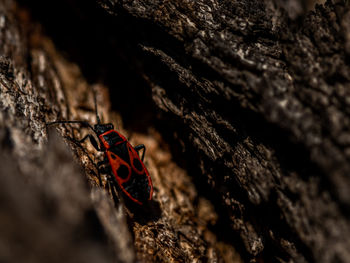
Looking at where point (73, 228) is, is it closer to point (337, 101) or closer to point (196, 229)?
point (196, 229)

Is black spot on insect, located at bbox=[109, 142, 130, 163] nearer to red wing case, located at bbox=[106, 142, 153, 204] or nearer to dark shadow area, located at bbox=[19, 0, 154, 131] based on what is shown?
red wing case, located at bbox=[106, 142, 153, 204]

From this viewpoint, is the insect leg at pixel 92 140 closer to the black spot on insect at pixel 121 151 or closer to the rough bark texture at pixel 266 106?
the black spot on insect at pixel 121 151

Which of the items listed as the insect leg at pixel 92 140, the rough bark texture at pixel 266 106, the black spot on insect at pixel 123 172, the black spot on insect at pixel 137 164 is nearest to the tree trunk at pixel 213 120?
the rough bark texture at pixel 266 106

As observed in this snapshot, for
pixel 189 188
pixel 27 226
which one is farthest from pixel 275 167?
pixel 27 226

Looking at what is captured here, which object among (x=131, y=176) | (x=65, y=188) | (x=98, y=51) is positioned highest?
(x=65, y=188)

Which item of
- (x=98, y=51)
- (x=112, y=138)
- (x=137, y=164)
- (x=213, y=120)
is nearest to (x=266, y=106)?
(x=213, y=120)

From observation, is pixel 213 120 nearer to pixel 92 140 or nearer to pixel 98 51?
pixel 92 140

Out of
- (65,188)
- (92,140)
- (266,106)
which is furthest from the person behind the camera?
(92,140)

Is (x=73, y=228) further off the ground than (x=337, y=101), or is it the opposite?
(x=337, y=101)
